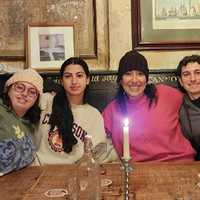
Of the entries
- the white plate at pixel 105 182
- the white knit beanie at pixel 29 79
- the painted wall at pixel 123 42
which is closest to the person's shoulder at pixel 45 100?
the white knit beanie at pixel 29 79

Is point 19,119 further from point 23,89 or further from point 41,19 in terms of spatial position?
point 41,19

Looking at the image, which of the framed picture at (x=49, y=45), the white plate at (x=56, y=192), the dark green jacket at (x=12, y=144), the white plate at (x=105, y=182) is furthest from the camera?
the framed picture at (x=49, y=45)

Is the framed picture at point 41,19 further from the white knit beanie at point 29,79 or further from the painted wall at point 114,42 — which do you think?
the white knit beanie at point 29,79

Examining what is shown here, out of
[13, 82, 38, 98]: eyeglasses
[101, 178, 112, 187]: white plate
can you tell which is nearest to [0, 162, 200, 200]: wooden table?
[101, 178, 112, 187]: white plate

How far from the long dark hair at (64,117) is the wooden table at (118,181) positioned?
0.43 meters

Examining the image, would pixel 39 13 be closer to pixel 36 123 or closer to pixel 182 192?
pixel 36 123

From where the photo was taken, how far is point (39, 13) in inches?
119

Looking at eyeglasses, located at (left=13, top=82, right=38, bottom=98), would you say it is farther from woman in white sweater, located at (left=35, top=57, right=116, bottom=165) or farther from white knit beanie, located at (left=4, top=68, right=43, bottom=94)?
woman in white sweater, located at (left=35, top=57, right=116, bottom=165)

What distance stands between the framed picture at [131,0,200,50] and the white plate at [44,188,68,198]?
173cm

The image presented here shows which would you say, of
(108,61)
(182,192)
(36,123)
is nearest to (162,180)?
(182,192)

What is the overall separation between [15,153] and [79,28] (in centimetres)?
136

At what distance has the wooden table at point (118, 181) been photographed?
1481 millimetres

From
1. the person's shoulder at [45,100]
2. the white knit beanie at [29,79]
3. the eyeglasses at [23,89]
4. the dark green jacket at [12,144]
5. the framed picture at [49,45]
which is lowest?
the dark green jacket at [12,144]

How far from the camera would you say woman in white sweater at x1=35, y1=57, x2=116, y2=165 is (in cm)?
243
